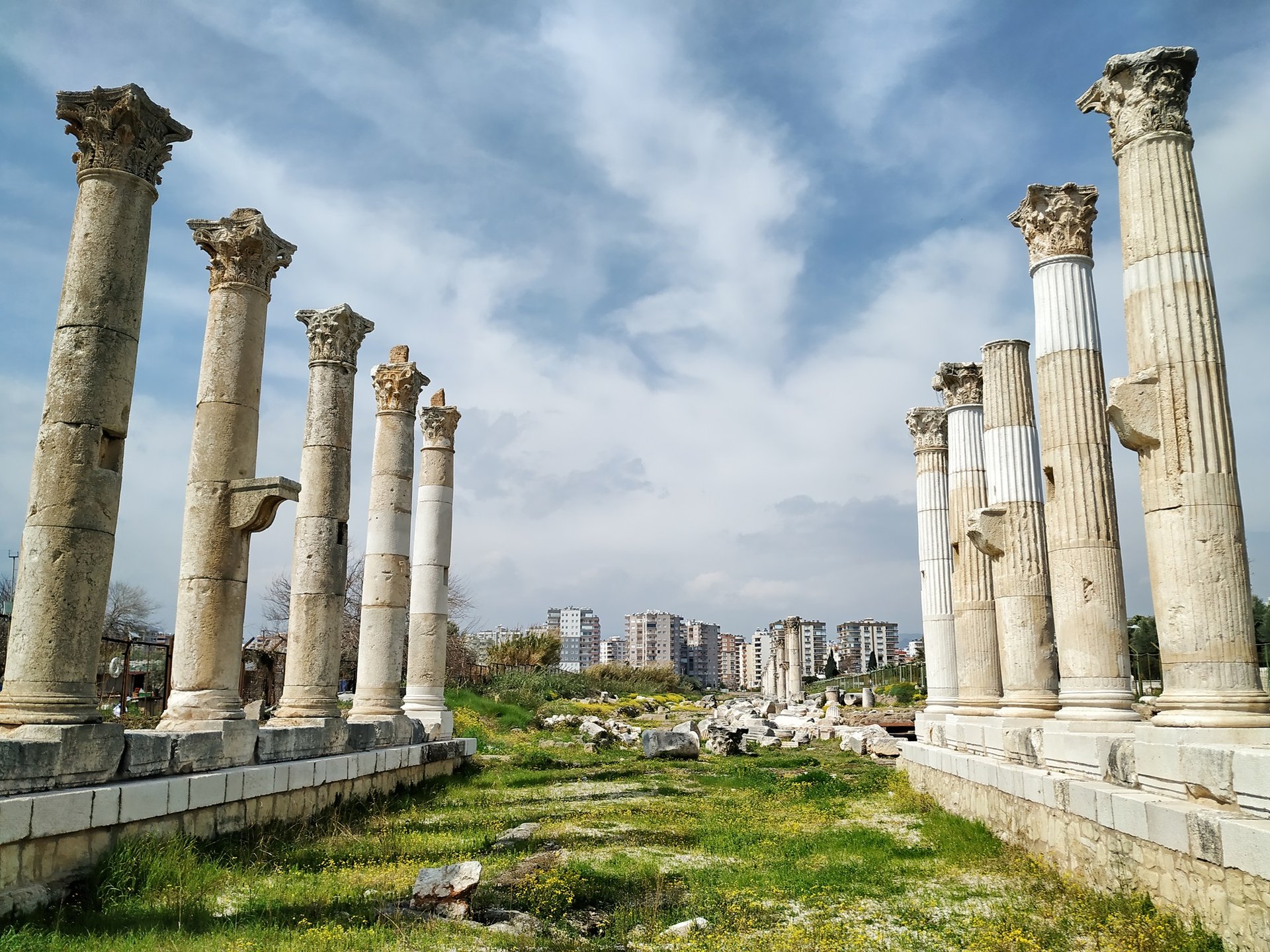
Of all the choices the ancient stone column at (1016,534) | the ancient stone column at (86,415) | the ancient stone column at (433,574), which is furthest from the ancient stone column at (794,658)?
the ancient stone column at (86,415)

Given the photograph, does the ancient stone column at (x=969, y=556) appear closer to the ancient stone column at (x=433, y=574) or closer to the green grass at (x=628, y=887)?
the green grass at (x=628, y=887)

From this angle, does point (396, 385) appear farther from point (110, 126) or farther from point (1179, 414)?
point (1179, 414)

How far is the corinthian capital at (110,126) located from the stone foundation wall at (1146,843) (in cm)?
Result: 1068

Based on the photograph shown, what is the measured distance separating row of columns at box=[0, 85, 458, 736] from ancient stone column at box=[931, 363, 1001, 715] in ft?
31.1

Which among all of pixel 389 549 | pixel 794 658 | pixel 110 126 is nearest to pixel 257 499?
pixel 110 126

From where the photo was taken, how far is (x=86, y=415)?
27.1 ft

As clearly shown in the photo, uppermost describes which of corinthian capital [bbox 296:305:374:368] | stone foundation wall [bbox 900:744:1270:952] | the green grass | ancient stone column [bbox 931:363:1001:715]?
corinthian capital [bbox 296:305:374:368]

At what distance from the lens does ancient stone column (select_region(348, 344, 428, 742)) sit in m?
15.5

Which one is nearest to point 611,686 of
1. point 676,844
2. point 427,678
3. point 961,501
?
point 427,678

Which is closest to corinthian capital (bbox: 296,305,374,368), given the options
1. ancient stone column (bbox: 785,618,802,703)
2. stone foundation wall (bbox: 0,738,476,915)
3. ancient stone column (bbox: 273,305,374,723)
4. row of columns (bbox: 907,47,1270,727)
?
ancient stone column (bbox: 273,305,374,723)

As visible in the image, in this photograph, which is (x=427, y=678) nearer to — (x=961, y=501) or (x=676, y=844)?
(x=676, y=844)

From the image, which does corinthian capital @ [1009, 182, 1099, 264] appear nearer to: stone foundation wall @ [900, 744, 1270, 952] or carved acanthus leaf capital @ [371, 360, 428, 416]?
stone foundation wall @ [900, 744, 1270, 952]

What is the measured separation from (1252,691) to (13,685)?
10246 mm

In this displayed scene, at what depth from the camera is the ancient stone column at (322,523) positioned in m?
12.8
